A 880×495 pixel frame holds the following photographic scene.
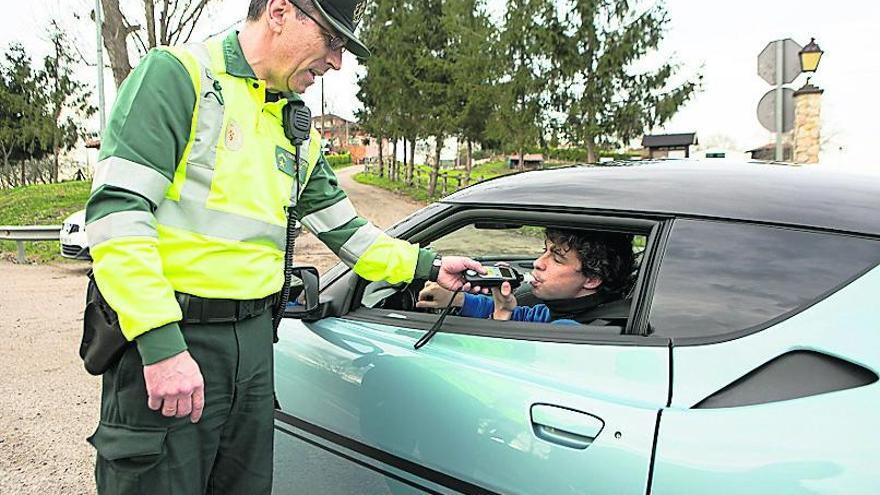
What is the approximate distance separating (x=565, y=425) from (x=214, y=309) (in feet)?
2.91

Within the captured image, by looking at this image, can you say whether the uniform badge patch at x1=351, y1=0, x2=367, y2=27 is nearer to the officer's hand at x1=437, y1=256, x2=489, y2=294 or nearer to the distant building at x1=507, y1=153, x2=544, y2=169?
the officer's hand at x1=437, y1=256, x2=489, y2=294

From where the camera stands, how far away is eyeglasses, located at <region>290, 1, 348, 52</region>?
65.7 inches

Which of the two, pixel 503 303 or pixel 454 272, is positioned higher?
pixel 454 272

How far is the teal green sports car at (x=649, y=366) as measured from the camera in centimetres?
127

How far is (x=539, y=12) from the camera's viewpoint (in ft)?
45.6

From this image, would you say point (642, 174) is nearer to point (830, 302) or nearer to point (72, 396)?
point (830, 302)

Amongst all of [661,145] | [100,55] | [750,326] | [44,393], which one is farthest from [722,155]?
[661,145]

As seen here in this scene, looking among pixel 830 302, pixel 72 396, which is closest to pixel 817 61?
pixel 830 302

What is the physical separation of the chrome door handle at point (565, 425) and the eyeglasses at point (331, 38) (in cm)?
106

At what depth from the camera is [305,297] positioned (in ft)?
6.89

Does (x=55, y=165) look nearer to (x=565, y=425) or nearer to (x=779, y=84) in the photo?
(x=779, y=84)

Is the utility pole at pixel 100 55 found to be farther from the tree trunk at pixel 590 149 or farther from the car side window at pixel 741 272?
the car side window at pixel 741 272

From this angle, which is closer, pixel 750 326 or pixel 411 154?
pixel 750 326

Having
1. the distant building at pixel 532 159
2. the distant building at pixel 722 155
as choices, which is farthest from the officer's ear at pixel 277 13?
the distant building at pixel 532 159
